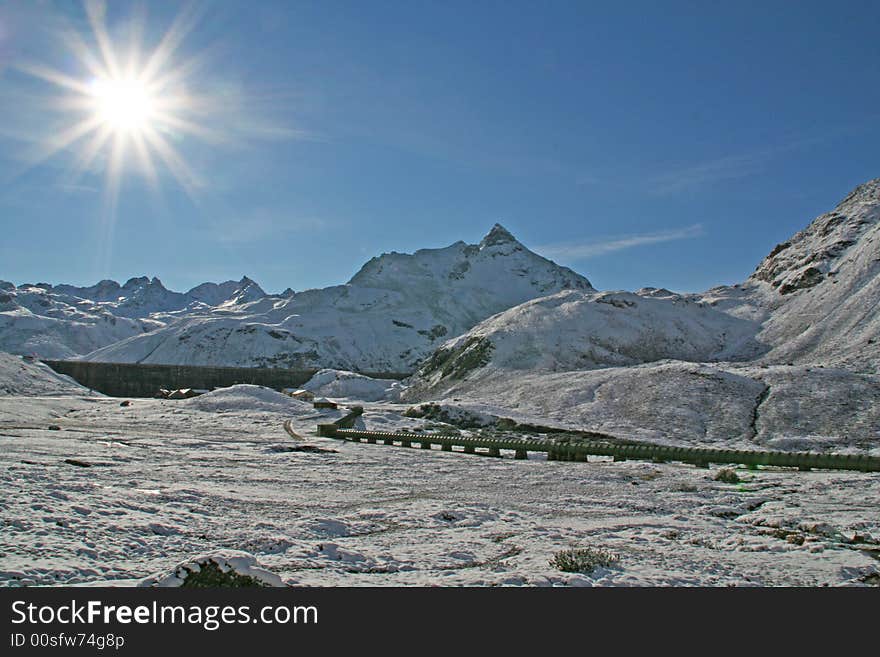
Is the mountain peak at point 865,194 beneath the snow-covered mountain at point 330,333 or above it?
above

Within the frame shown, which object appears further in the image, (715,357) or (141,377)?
(141,377)

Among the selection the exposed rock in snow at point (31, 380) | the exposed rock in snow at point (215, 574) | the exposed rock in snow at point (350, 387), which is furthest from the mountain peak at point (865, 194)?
the exposed rock in snow at point (31, 380)

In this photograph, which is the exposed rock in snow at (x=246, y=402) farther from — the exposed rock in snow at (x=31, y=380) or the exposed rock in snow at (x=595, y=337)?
the exposed rock in snow at (x=31, y=380)

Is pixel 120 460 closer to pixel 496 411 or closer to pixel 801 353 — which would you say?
pixel 496 411

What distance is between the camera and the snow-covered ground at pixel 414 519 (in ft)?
29.1

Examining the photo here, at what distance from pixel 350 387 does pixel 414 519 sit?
72268 millimetres

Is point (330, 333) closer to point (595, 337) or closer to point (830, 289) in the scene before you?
point (595, 337)

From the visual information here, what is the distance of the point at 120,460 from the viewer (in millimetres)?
19938

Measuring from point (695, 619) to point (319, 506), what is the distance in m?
9.49

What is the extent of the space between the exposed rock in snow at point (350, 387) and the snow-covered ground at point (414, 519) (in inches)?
2176

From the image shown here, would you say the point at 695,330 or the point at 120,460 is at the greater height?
the point at 695,330

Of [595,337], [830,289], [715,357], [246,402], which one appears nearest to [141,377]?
[246,402]

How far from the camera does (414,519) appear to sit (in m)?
13.1

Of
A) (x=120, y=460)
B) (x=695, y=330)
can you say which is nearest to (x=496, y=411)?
(x=120, y=460)
